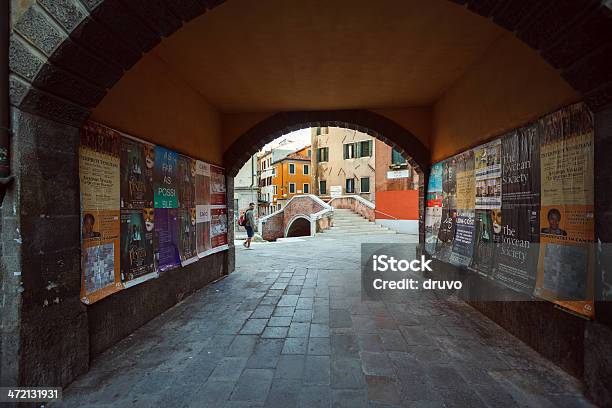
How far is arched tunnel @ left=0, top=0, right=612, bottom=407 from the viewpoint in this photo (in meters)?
2.05

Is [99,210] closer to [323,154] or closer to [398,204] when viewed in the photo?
[398,204]

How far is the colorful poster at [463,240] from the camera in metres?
4.17

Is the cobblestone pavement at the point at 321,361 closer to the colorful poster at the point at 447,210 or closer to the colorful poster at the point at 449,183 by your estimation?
the colorful poster at the point at 447,210

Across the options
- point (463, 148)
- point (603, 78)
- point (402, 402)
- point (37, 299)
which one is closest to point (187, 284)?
point (37, 299)

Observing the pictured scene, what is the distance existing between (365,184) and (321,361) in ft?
62.2

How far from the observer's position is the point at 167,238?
13.7ft

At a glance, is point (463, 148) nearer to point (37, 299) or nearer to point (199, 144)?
point (199, 144)

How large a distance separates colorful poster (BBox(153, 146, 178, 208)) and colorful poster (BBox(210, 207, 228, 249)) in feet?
4.73

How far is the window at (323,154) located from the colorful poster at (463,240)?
20434 millimetres

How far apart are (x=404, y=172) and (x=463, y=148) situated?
12112 mm

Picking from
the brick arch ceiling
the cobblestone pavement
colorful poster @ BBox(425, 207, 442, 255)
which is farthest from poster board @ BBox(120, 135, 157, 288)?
colorful poster @ BBox(425, 207, 442, 255)

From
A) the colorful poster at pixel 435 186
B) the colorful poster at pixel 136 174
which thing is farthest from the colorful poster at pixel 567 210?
the colorful poster at pixel 136 174

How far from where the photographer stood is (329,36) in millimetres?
3396

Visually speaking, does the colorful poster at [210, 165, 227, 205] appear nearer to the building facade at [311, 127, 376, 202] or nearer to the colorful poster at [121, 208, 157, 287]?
the colorful poster at [121, 208, 157, 287]
